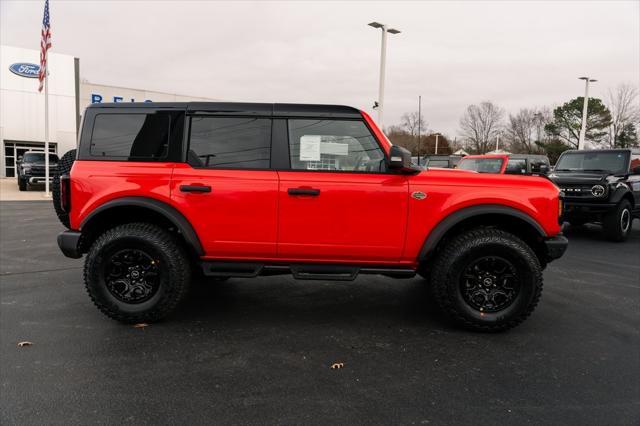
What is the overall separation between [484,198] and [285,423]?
2433 millimetres

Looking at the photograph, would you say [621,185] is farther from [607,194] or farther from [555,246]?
[555,246]

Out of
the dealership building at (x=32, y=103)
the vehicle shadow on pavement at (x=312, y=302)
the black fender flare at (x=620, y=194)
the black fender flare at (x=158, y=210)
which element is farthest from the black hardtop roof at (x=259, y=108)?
the dealership building at (x=32, y=103)

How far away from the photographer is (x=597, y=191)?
28.0 feet

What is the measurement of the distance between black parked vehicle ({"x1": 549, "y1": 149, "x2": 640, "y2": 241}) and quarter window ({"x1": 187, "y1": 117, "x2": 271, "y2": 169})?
6751mm

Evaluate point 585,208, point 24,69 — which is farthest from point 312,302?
point 24,69

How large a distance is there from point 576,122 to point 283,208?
5821 cm

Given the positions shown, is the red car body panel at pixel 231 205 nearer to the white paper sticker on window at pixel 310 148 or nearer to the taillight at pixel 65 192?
the white paper sticker on window at pixel 310 148

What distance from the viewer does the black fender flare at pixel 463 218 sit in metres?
3.77

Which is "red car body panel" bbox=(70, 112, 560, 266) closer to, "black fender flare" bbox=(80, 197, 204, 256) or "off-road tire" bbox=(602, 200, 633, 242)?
"black fender flare" bbox=(80, 197, 204, 256)

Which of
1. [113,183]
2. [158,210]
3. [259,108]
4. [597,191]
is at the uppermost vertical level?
[259,108]

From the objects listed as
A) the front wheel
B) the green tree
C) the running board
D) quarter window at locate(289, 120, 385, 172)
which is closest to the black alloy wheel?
the running board

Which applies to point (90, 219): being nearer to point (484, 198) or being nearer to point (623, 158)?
point (484, 198)

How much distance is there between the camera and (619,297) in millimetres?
4949

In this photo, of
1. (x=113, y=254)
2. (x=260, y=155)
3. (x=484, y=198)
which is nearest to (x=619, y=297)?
(x=484, y=198)
